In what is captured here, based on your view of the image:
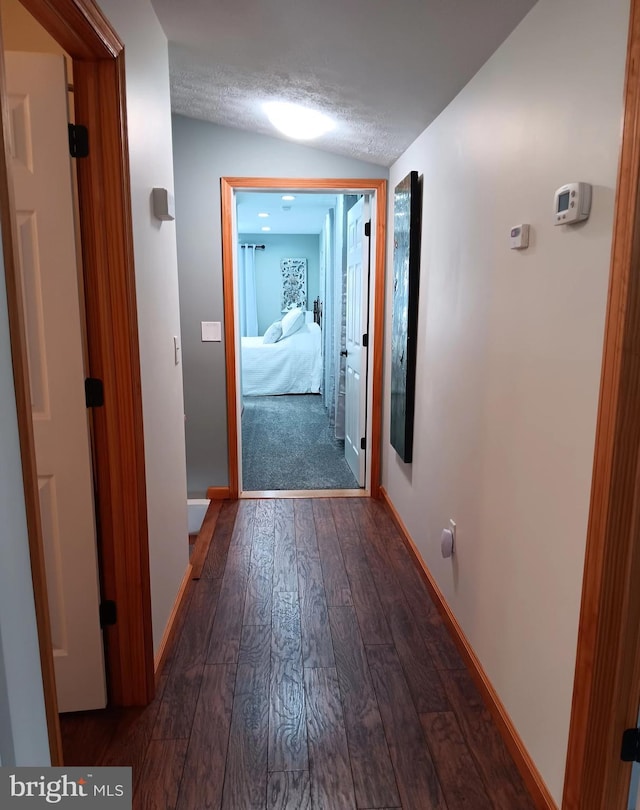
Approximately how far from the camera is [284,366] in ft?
24.4

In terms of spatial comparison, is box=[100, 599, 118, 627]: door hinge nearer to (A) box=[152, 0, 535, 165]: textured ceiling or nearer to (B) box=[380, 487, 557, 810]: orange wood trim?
(B) box=[380, 487, 557, 810]: orange wood trim

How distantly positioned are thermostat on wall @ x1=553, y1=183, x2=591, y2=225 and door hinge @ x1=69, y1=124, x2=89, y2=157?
1279 millimetres

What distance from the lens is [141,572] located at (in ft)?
5.76

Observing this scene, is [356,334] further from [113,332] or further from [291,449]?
[113,332]

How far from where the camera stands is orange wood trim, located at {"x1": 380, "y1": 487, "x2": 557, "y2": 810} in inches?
56.6

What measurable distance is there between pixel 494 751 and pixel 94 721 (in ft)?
4.10

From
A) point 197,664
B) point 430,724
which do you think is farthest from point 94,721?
point 430,724

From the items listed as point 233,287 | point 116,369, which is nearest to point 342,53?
point 116,369

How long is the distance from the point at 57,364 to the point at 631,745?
1.79m

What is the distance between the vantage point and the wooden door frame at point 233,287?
3.38 m

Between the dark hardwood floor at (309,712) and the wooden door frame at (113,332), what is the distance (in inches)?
8.3

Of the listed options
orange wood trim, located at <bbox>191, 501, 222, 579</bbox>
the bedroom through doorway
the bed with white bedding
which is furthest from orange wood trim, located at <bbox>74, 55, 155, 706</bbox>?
the bed with white bedding

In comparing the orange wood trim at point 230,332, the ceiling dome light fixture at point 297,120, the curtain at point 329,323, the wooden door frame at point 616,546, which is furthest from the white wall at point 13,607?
the curtain at point 329,323

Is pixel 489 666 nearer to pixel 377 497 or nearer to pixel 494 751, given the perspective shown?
pixel 494 751
